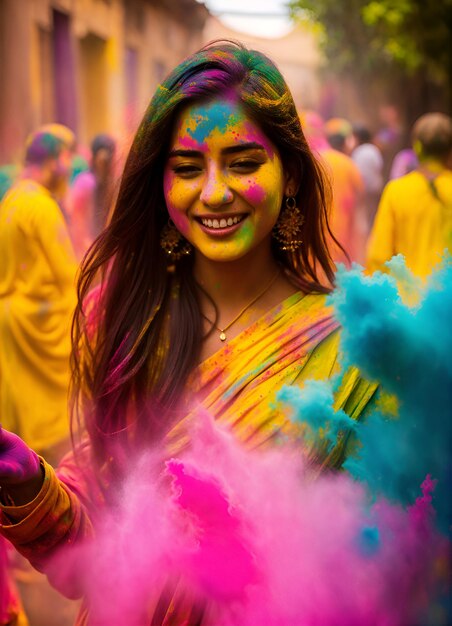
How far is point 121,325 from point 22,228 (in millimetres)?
3176

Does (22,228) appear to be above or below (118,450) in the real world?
below

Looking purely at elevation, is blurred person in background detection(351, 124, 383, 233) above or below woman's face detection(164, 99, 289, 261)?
below

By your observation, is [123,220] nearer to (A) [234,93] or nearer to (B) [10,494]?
(A) [234,93]

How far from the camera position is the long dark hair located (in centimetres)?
192

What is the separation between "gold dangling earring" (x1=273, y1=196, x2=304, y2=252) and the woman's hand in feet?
2.37

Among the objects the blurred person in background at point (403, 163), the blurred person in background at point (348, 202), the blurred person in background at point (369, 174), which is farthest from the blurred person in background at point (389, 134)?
the blurred person in background at point (348, 202)

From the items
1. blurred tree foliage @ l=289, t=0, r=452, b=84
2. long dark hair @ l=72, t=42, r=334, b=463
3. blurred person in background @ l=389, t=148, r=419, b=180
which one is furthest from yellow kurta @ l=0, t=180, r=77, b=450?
blurred tree foliage @ l=289, t=0, r=452, b=84

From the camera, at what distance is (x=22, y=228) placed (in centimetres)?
508

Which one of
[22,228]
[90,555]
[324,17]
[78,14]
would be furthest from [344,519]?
[324,17]

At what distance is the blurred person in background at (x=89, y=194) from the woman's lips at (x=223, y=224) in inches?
196

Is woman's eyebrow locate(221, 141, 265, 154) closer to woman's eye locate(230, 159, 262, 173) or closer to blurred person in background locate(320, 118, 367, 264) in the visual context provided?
woman's eye locate(230, 159, 262, 173)

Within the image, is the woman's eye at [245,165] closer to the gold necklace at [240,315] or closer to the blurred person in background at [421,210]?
the gold necklace at [240,315]

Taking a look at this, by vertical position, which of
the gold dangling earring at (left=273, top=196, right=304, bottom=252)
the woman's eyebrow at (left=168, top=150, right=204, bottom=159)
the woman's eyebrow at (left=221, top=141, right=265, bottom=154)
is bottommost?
the gold dangling earring at (left=273, top=196, right=304, bottom=252)

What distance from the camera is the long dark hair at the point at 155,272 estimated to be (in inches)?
75.8
